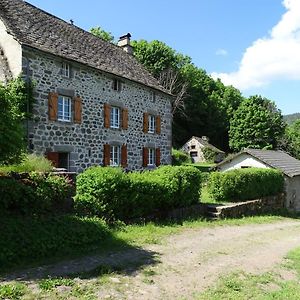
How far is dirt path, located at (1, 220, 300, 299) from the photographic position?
20.1 ft

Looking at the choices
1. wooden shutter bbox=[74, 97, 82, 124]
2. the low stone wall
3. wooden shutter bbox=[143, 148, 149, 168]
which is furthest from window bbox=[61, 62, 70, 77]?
the low stone wall

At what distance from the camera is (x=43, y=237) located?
295 inches

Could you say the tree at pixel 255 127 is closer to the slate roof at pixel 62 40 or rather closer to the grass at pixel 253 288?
the slate roof at pixel 62 40

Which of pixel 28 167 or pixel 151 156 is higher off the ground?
pixel 151 156

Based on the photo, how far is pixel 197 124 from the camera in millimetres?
50688

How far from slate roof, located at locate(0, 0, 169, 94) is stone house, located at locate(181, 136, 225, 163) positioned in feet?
75.9

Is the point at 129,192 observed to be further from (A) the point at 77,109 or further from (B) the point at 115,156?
(B) the point at 115,156

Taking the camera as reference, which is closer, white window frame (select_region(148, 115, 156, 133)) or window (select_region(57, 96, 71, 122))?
window (select_region(57, 96, 71, 122))

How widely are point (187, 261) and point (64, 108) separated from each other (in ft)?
35.7

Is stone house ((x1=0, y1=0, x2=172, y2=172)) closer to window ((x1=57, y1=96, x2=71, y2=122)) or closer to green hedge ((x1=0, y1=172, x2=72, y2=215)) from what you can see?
window ((x1=57, y1=96, x2=71, y2=122))

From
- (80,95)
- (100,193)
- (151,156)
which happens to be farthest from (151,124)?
(100,193)

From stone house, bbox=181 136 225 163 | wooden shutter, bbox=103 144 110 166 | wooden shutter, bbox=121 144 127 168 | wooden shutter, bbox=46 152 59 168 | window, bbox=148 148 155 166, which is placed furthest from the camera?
stone house, bbox=181 136 225 163

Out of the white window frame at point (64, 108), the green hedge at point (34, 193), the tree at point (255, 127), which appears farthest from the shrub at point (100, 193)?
the tree at point (255, 127)

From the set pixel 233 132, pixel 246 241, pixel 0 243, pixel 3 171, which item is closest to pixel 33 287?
pixel 0 243
